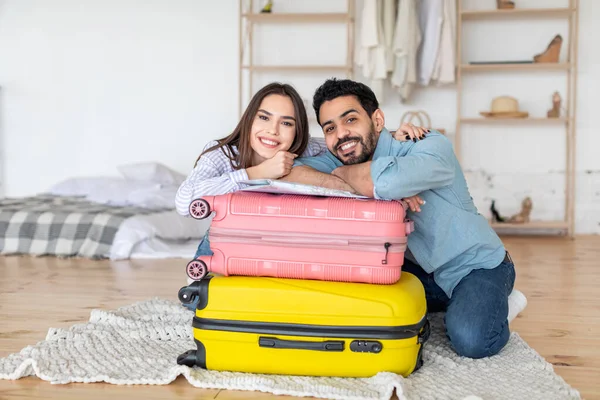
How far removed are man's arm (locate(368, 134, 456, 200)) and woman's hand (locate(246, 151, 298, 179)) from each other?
192 mm

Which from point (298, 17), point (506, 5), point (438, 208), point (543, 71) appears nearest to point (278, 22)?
point (298, 17)

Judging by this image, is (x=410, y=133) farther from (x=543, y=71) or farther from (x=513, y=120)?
(x=543, y=71)

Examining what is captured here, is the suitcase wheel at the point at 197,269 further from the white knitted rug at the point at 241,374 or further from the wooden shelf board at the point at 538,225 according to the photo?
the wooden shelf board at the point at 538,225

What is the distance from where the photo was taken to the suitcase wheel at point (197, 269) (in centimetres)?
172

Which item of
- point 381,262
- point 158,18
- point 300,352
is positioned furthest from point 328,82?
point 158,18

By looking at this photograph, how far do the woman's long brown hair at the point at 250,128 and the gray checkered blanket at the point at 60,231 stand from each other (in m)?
1.84

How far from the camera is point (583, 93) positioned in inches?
201

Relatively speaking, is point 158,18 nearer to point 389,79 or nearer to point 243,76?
point 243,76

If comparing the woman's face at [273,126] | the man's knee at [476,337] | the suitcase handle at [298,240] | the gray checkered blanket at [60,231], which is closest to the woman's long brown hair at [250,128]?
the woman's face at [273,126]

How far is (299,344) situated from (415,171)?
541 mm

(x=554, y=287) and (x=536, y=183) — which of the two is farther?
(x=536, y=183)

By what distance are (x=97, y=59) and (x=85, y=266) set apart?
272 centimetres

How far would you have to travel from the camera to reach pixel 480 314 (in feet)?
6.15

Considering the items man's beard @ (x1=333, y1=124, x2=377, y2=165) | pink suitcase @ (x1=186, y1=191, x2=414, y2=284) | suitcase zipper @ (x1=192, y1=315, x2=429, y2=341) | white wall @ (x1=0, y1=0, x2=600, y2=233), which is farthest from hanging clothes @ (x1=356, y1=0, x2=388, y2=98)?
suitcase zipper @ (x1=192, y1=315, x2=429, y2=341)
